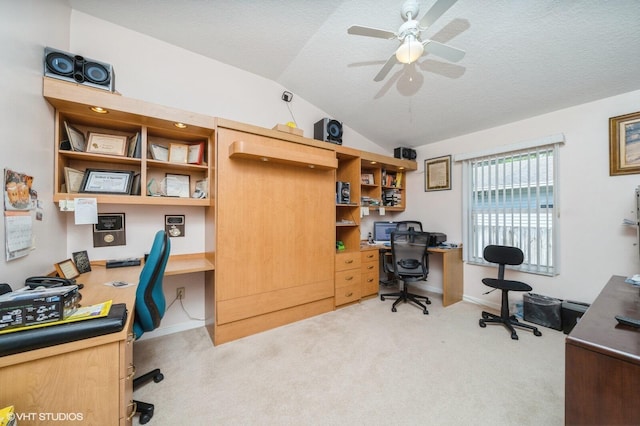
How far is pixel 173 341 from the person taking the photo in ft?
7.41

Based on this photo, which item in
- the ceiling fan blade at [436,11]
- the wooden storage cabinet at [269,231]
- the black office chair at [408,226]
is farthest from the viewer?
the black office chair at [408,226]

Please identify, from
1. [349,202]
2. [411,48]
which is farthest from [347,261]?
[411,48]

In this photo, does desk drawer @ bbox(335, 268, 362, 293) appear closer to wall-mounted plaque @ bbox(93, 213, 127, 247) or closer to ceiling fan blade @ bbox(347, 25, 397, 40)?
wall-mounted plaque @ bbox(93, 213, 127, 247)

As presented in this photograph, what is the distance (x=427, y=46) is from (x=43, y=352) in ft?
8.61

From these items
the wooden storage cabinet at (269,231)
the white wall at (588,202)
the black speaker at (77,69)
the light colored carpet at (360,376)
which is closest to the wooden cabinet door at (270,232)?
the wooden storage cabinet at (269,231)

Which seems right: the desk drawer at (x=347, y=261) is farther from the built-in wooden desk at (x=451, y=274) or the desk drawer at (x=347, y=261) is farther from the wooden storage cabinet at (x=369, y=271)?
the built-in wooden desk at (x=451, y=274)

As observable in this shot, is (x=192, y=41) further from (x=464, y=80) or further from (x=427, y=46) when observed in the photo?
(x=464, y=80)

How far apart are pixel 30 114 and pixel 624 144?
4787mm

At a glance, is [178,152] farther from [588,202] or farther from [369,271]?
[588,202]

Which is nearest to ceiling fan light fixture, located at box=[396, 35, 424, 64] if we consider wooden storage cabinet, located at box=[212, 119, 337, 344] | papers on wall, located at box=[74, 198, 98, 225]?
wooden storage cabinet, located at box=[212, 119, 337, 344]

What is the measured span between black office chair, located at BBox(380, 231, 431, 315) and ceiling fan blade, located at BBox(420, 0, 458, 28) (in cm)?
218

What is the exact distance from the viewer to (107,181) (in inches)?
79.5

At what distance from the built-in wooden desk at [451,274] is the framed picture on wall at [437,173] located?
101 cm

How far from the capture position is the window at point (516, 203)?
106 inches
